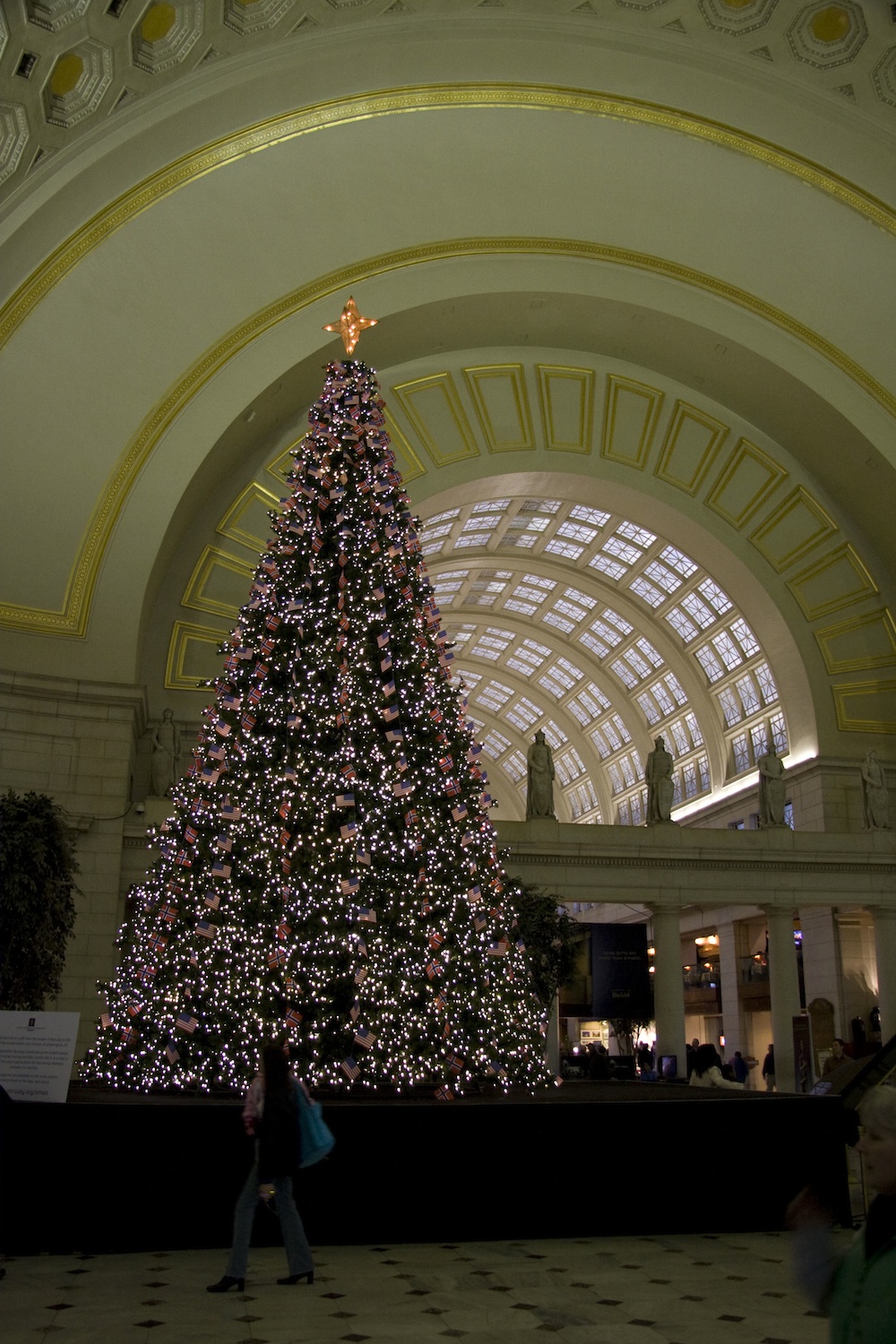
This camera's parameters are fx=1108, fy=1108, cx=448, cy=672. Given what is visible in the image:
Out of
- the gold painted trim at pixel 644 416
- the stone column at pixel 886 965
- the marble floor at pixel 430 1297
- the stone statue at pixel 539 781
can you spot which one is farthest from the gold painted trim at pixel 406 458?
the marble floor at pixel 430 1297

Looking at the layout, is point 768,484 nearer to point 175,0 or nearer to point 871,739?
point 871,739

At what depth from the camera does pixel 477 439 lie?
2155cm

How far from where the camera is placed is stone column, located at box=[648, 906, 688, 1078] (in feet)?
60.3

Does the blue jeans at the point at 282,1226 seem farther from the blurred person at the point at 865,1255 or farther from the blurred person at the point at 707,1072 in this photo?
the blurred person at the point at 707,1072

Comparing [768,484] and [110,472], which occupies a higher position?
[768,484]

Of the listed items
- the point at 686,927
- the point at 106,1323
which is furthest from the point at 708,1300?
the point at 686,927

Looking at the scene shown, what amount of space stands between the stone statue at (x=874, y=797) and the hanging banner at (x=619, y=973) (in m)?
5.53

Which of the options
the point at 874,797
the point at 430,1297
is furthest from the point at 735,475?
the point at 430,1297

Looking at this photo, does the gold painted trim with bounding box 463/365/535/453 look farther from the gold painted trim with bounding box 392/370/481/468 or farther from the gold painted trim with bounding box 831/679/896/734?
the gold painted trim with bounding box 831/679/896/734

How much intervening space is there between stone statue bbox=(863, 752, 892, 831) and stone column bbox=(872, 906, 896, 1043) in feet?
5.50

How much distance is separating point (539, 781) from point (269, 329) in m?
8.93

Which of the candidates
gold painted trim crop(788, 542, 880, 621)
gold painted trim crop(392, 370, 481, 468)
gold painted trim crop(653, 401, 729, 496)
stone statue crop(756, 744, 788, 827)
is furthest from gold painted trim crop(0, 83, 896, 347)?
stone statue crop(756, 744, 788, 827)

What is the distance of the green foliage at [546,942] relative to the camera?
54.1 feet

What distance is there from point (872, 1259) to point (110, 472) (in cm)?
1686
